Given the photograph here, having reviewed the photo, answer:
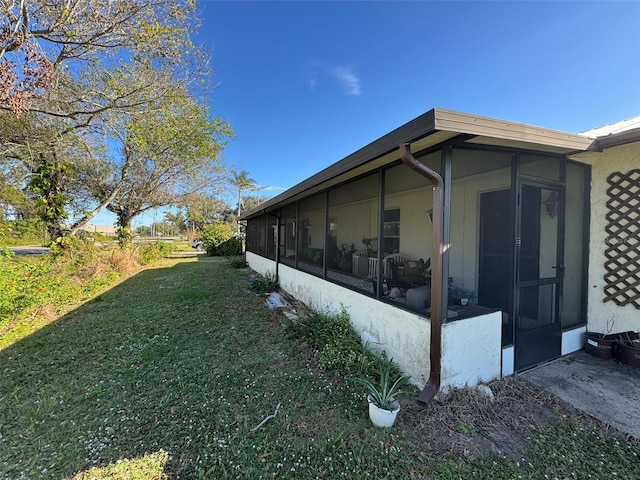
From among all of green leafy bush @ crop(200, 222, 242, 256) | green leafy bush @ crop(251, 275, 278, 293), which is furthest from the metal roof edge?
green leafy bush @ crop(200, 222, 242, 256)

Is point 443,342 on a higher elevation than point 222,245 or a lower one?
lower

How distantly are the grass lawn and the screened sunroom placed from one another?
715 millimetres

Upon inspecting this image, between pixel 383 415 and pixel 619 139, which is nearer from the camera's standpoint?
pixel 383 415

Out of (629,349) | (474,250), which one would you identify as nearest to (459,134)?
(474,250)

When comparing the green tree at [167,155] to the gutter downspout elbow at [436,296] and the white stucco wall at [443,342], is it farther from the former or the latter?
the white stucco wall at [443,342]

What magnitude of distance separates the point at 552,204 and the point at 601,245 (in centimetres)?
86

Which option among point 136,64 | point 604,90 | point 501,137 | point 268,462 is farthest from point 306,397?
point 604,90

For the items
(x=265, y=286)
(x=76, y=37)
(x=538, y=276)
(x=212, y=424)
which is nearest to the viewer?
(x=212, y=424)

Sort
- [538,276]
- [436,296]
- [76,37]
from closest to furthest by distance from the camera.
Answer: [436,296]
[538,276]
[76,37]

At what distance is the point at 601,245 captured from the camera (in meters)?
3.18

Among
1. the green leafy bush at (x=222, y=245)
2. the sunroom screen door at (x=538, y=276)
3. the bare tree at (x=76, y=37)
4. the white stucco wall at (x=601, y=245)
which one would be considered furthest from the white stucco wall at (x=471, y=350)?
the green leafy bush at (x=222, y=245)

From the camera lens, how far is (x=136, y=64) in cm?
520

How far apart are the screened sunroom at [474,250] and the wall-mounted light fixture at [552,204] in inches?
0.5

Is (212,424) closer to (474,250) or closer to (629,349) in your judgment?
(474,250)
